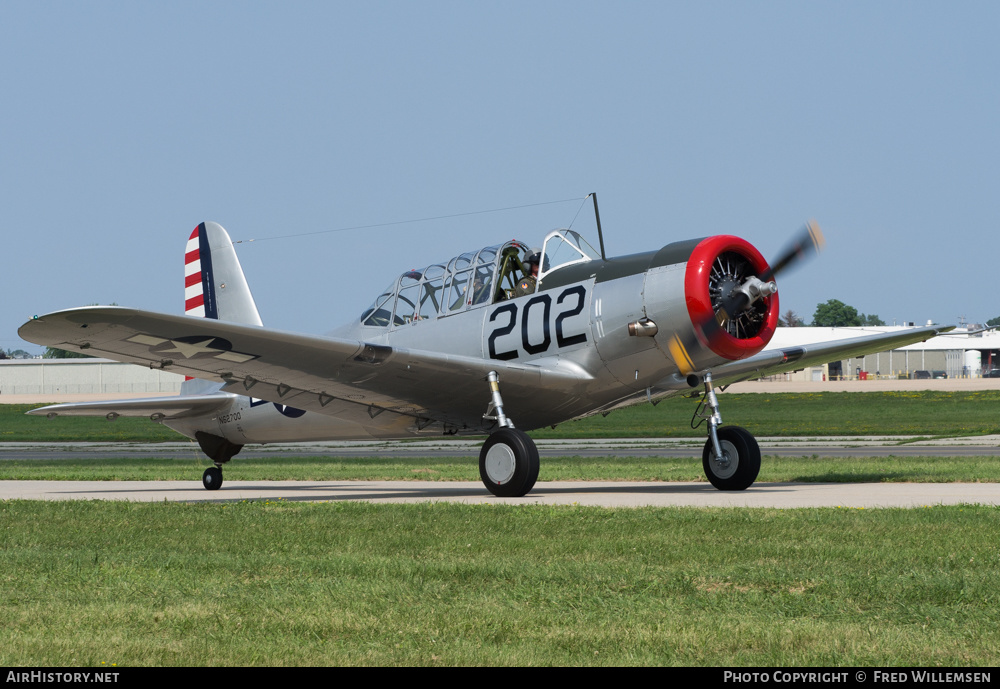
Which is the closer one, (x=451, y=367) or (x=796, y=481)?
(x=451, y=367)

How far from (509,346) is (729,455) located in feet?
10.1

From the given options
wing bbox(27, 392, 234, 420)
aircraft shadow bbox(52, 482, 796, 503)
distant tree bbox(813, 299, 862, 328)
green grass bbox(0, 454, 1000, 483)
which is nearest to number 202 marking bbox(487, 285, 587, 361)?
aircraft shadow bbox(52, 482, 796, 503)

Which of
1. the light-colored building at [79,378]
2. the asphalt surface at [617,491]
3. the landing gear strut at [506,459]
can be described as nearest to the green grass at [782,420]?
the asphalt surface at [617,491]

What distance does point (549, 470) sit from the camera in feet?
62.4

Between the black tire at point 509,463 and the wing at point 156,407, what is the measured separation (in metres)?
5.93

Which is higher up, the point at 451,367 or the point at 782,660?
the point at 451,367

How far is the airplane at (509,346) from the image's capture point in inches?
489

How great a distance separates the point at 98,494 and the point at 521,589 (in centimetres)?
1090

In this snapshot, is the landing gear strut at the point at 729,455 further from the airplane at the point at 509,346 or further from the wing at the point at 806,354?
the wing at the point at 806,354

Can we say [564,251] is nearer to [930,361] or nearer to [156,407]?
[156,407]

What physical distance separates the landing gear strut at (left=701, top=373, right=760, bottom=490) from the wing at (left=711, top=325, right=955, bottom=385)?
157 cm
